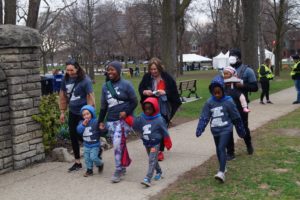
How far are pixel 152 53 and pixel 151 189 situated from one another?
51.9 metres

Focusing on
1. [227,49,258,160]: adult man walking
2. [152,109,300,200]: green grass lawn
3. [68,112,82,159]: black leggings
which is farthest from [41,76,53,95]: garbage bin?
[227,49,258,160]: adult man walking

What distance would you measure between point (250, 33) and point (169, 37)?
600 centimetres

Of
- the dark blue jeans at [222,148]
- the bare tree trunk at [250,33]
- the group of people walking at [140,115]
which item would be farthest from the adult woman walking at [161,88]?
the bare tree trunk at [250,33]

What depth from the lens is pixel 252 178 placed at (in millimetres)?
5965

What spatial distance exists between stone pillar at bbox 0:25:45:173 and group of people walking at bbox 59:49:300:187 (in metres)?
Answer: 0.65

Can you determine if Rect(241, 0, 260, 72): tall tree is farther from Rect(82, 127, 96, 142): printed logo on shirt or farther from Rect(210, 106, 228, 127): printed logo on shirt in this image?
Rect(82, 127, 96, 142): printed logo on shirt

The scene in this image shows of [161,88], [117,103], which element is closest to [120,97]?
[117,103]

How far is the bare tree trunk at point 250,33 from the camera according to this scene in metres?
18.5

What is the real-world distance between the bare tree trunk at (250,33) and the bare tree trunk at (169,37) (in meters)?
5.71

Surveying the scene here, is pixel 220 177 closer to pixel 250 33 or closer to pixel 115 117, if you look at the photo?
pixel 115 117

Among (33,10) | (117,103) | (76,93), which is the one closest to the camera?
(117,103)

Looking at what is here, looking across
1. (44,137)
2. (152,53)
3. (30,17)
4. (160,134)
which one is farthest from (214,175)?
(152,53)

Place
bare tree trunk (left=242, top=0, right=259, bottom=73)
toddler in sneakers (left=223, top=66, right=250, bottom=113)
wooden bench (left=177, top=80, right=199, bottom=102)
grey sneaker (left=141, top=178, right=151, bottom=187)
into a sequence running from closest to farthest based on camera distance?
grey sneaker (left=141, top=178, right=151, bottom=187) → toddler in sneakers (left=223, top=66, right=250, bottom=113) → wooden bench (left=177, top=80, right=199, bottom=102) → bare tree trunk (left=242, top=0, right=259, bottom=73)

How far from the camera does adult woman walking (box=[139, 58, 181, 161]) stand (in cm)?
716
